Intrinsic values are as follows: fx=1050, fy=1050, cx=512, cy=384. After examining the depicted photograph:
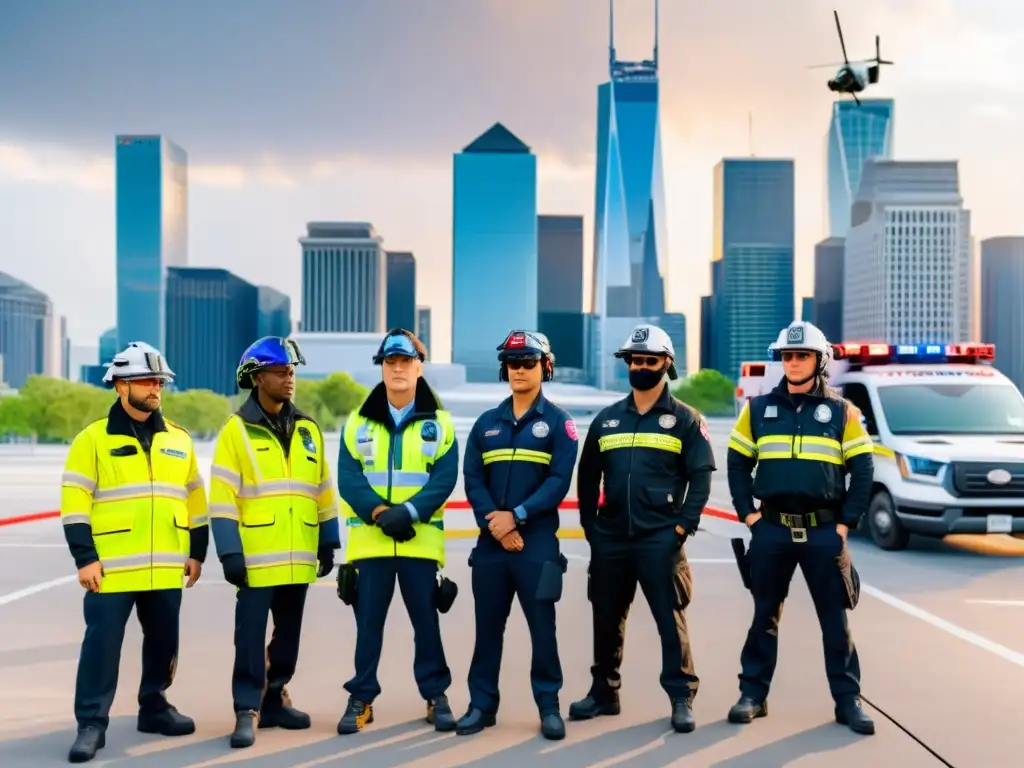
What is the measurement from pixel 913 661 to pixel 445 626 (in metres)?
3.50

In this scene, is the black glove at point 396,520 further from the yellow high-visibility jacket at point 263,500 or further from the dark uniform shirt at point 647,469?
the dark uniform shirt at point 647,469

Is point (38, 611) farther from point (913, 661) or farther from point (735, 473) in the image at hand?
point (913, 661)

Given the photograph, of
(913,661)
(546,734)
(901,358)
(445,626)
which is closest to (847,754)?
(546,734)

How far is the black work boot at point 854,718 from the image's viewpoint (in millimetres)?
5602

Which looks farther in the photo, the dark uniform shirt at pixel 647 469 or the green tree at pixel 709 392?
the green tree at pixel 709 392

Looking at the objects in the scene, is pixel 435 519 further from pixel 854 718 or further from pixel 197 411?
pixel 197 411

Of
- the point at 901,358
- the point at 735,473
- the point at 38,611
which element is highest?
the point at 901,358

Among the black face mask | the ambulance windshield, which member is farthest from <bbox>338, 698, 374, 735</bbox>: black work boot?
the ambulance windshield

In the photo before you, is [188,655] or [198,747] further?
[188,655]

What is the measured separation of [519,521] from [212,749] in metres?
1.93

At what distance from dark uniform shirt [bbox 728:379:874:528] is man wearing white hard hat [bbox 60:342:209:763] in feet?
9.87

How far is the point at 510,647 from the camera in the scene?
7.69 m

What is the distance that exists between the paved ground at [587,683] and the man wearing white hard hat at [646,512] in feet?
1.04

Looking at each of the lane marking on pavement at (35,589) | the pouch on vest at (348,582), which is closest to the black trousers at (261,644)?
the pouch on vest at (348,582)
